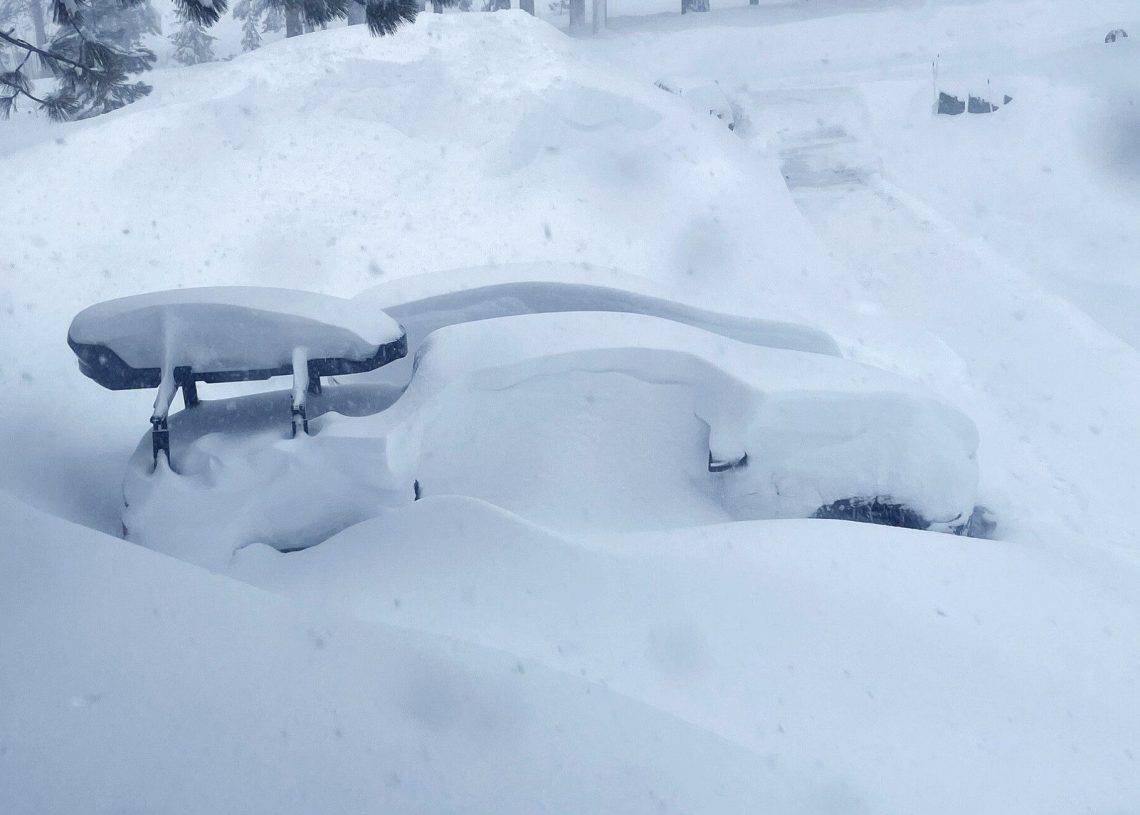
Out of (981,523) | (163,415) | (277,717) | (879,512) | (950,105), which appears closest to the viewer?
(277,717)

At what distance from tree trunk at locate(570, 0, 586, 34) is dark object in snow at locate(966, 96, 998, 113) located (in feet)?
51.2

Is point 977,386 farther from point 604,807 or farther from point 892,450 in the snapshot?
point 604,807

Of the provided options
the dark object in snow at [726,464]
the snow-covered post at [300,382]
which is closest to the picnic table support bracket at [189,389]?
the snow-covered post at [300,382]

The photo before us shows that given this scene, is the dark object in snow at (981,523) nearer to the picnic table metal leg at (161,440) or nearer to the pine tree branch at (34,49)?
the picnic table metal leg at (161,440)

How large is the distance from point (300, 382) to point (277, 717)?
2073 millimetres

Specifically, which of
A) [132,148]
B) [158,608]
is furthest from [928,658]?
[132,148]

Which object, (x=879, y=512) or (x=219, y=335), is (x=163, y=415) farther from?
(x=879, y=512)

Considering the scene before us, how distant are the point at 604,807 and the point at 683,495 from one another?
7.44 ft

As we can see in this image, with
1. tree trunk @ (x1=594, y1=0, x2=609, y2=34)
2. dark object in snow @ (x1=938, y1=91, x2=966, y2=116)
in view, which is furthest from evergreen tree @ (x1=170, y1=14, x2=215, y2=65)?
dark object in snow @ (x1=938, y1=91, x2=966, y2=116)

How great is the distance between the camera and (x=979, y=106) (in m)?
18.0

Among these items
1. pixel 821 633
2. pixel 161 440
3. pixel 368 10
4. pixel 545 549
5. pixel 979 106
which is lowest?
pixel 821 633

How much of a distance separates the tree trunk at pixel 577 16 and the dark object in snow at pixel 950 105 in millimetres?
15034

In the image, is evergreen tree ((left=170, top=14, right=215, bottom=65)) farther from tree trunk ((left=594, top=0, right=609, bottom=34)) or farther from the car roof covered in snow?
the car roof covered in snow

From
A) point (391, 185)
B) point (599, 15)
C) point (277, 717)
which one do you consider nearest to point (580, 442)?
point (277, 717)
